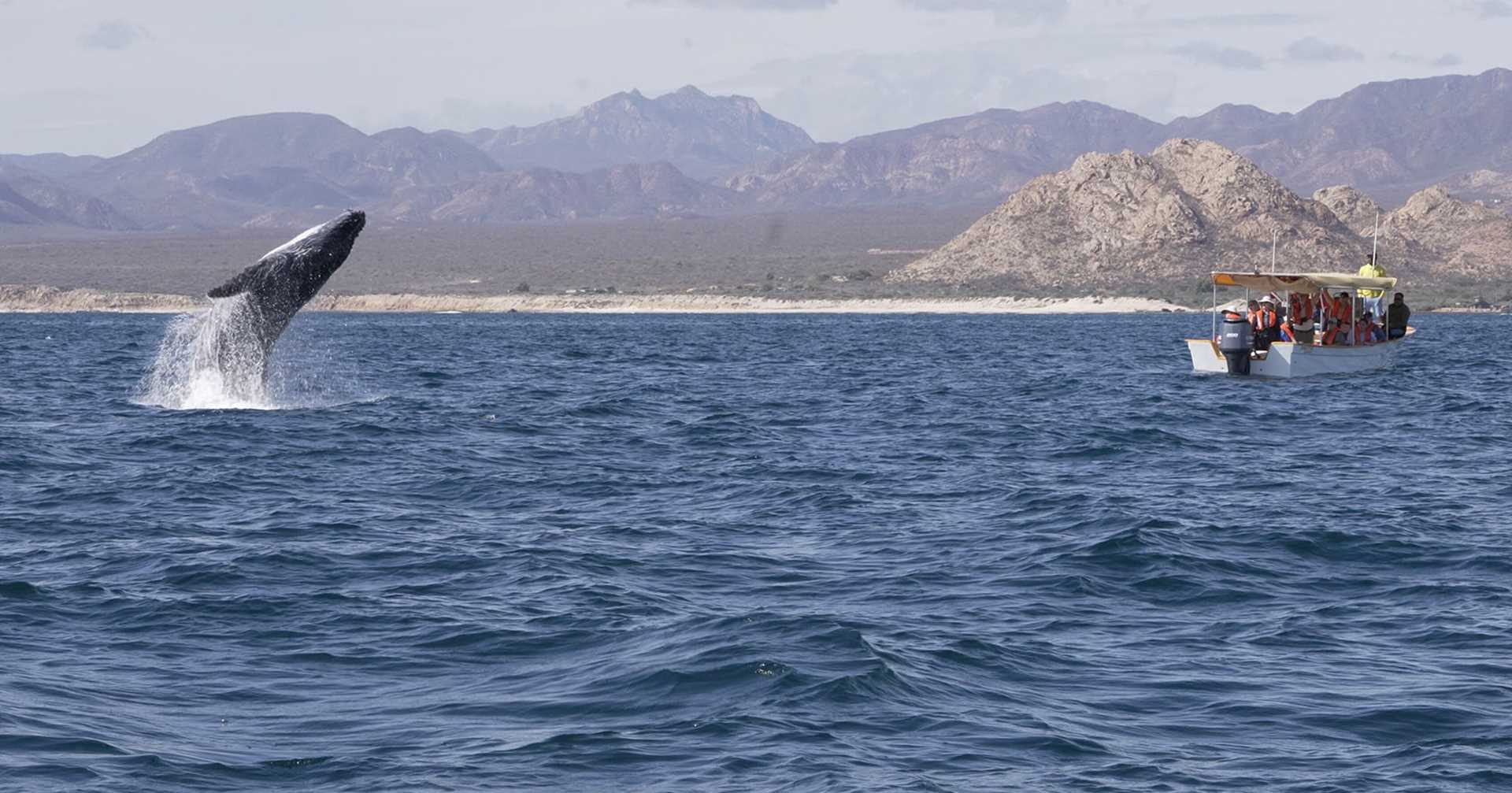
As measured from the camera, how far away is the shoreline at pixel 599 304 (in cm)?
14812

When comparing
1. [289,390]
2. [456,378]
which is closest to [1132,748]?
[289,390]

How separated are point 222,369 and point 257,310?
8475 millimetres

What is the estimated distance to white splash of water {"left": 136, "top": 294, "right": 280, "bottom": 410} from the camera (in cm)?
3250

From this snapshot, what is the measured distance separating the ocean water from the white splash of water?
1.10 meters

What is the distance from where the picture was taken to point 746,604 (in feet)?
59.4

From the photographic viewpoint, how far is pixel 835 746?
1336cm

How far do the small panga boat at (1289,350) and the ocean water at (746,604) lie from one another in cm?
1525

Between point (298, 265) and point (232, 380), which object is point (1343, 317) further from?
point (298, 265)

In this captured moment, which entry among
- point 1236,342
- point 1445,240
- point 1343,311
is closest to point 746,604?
point 1236,342

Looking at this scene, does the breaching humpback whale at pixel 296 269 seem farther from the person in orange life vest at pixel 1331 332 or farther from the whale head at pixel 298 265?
the person in orange life vest at pixel 1331 332

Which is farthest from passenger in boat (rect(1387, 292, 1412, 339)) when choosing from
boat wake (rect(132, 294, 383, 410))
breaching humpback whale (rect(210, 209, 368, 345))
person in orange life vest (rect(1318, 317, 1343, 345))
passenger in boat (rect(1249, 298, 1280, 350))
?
breaching humpback whale (rect(210, 209, 368, 345))

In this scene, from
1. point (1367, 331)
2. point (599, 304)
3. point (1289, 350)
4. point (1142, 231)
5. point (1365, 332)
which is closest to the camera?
point (1289, 350)

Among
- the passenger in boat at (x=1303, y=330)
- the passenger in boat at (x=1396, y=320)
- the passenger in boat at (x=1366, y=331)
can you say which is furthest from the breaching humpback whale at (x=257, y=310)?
the passenger in boat at (x=1396, y=320)

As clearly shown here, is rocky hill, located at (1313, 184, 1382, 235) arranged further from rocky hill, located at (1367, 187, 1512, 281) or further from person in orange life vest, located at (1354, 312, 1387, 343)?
person in orange life vest, located at (1354, 312, 1387, 343)
